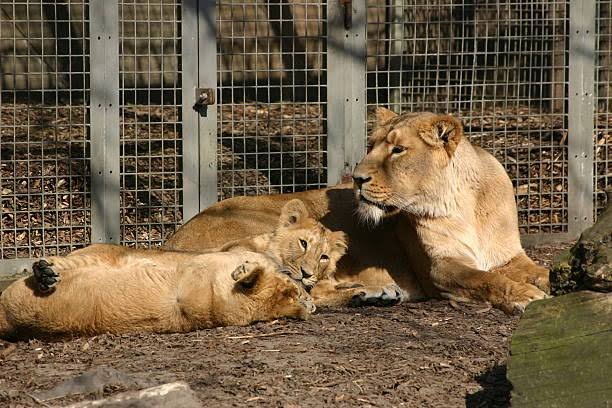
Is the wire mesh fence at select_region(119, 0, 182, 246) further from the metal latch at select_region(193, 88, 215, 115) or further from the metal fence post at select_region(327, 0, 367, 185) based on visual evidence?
the metal fence post at select_region(327, 0, 367, 185)

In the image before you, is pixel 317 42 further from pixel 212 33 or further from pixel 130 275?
pixel 130 275

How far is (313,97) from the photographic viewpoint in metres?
10.4

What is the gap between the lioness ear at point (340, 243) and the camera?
7332 mm

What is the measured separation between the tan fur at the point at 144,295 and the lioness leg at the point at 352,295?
1.00 metres

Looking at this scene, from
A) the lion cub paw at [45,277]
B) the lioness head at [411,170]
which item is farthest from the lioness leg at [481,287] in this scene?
the lion cub paw at [45,277]

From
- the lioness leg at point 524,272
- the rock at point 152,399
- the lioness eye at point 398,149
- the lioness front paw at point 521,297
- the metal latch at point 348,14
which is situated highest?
the metal latch at point 348,14

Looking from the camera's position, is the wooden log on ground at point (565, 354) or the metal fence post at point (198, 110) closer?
the wooden log on ground at point (565, 354)

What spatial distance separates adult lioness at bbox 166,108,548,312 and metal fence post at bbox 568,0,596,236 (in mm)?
1981

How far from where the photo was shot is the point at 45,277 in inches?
231

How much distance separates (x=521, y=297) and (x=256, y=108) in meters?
3.01

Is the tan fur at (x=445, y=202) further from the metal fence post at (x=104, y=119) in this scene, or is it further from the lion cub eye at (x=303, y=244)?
the metal fence post at (x=104, y=119)

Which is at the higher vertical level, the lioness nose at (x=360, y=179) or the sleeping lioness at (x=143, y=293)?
the lioness nose at (x=360, y=179)

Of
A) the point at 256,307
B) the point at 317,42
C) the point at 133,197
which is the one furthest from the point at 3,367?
the point at 317,42

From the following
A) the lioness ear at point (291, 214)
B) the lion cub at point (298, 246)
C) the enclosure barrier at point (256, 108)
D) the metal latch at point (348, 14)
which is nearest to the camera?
the lion cub at point (298, 246)
